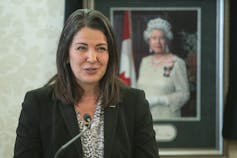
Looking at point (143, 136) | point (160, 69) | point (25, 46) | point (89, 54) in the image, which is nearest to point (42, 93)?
point (89, 54)

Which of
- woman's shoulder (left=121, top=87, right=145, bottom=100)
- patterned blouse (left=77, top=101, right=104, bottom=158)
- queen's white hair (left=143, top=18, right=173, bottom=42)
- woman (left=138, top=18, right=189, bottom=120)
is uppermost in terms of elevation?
queen's white hair (left=143, top=18, right=173, bottom=42)

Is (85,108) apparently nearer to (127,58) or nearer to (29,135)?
(29,135)

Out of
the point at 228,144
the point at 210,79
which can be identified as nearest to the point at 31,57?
the point at 210,79

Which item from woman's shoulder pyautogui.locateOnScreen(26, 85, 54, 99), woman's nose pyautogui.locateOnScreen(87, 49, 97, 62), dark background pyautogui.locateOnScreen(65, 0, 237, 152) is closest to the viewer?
woman's nose pyautogui.locateOnScreen(87, 49, 97, 62)

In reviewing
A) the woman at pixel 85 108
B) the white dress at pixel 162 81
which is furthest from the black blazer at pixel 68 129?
the white dress at pixel 162 81

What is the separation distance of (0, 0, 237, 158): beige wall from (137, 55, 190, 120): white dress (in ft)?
1.38

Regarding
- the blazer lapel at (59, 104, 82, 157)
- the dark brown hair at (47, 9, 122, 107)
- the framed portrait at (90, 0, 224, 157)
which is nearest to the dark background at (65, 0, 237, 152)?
the framed portrait at (90, 0, 224, 157)

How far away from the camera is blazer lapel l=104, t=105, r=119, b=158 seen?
1379mm

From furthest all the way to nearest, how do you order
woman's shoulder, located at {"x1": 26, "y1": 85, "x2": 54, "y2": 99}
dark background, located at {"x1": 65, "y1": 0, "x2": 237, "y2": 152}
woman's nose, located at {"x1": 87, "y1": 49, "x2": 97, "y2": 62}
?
dark background, located at {"x1": 65, "y1": 0, "x2": 237, "y2": 152}, woman's shoulder, located at {"x1": 26, "y1": 85, "x2": 54, "y2": 99}, woman's nose, located at {"x1": 87, "y1": 49, "x2": 97, "y2": 62}

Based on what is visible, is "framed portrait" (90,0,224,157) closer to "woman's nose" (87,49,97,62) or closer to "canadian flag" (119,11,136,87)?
"canadian flag" (119,11,136,87)

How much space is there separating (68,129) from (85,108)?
12 cm

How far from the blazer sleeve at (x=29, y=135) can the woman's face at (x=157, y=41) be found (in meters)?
0.88

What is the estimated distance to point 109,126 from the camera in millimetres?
1414

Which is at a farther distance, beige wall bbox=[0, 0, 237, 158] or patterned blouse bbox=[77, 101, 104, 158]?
beige wall bbox=[0, 0, 237, 158]
